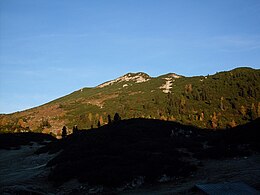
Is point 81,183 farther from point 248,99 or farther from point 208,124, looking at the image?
point 248,99

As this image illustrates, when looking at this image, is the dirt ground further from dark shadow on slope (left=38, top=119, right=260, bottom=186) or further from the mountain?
the mountain

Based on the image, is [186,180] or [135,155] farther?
[135,155]

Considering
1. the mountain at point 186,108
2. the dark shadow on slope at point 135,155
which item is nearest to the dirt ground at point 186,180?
the dark shadow on slope at point 135,155

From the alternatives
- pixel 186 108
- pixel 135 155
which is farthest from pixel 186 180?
pixel 186 108

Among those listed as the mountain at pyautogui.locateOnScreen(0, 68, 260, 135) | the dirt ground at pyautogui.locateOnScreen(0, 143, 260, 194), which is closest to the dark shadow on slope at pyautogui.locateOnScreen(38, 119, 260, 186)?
the dirt ground at pyautogui.locateOnScreen(0, 143, 260, 194)

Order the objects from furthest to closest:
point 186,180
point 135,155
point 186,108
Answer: point 186,108
point 135,155
point 186,180

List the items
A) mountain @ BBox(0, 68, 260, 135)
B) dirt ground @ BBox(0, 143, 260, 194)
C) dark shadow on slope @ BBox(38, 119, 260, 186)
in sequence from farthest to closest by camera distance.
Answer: mountain @ BBox(0, 68, 260, 135)
dark shadow on slope @ BBox(38, 119, 260, 186)
dirt ground @ BBox(0, 143, 260, 194)

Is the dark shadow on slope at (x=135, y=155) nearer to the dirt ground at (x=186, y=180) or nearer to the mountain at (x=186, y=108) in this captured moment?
the dirt ground at (x=186, y=180)

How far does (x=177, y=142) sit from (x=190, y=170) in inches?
461

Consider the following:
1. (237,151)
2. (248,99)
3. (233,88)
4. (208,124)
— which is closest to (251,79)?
(233,88)

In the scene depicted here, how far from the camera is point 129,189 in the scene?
22.1 meters

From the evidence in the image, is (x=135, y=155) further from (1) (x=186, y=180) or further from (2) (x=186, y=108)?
(2) (x=186, y=108)

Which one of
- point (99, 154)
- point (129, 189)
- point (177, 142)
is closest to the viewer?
point (129, 189)

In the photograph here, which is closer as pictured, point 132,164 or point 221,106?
point 132,164
